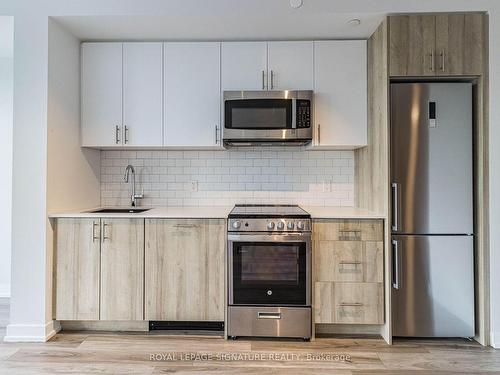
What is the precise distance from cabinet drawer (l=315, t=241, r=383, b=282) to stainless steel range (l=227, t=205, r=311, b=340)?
117 mm

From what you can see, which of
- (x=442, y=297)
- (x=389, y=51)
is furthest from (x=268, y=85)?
(x=442, y=297)

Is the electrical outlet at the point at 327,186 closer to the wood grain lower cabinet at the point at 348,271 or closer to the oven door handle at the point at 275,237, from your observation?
the wood grain lower cabinet at the point at 348,271

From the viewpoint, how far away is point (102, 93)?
2889 mm

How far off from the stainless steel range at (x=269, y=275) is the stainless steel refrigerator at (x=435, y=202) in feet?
2.24

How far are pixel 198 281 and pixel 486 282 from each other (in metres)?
2.06

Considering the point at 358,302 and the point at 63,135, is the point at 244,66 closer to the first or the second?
the point at 63,135

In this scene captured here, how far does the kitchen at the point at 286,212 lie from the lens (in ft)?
7.96

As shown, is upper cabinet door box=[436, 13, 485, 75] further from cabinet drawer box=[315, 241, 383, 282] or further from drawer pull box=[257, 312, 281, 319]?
drawer pull box=[257, 312, 281, 319]

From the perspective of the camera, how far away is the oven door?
2.48 meters

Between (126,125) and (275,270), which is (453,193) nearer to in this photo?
(275,270)

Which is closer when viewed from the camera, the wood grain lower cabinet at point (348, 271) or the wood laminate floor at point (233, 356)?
the wood laminate floor at point (233, 356)

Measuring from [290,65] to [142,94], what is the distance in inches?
50.1

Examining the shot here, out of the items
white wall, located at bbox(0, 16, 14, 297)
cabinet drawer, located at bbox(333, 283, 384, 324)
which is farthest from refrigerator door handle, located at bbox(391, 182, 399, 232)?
white wall, located at bbox(0, 16, 14, 297)

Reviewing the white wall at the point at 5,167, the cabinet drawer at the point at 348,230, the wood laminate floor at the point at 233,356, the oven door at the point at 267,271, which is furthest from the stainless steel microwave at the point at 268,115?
the white wall at the point at 5,167
